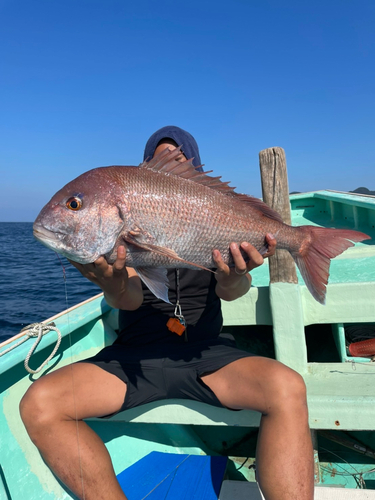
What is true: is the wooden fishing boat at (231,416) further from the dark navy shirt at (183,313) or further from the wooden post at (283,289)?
the dark navy shirt at (183,313)

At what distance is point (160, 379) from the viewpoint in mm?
2414

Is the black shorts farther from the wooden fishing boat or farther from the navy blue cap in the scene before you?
the navy blue cap

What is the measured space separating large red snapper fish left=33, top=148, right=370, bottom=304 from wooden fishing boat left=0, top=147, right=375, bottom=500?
2.86ft

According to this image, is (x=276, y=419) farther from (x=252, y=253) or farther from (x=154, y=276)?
(x=154, y=276)

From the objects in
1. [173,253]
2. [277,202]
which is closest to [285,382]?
[173,253]

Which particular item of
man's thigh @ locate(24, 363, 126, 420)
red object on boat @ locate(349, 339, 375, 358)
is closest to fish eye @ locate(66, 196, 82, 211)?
man's thigh @ locate(24, 363, 126, 420)

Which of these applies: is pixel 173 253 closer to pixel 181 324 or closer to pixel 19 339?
pixel 181 324

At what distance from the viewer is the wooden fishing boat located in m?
2.38

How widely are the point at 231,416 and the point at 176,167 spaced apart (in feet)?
5.60

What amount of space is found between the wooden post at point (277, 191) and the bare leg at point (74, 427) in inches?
60.6

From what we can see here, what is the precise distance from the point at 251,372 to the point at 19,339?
5.91 feet

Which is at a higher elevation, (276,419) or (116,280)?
(116,280)

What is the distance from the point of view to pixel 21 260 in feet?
67.2

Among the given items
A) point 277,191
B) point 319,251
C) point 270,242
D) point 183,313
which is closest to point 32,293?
point 183,313
